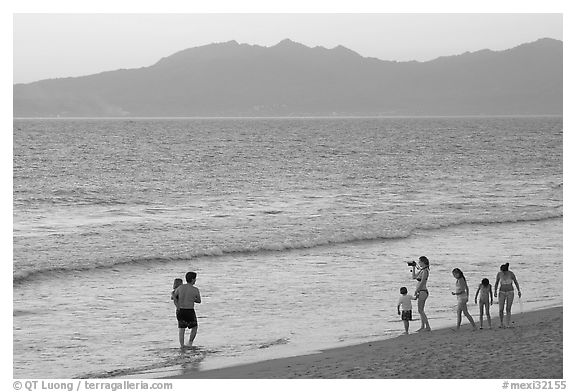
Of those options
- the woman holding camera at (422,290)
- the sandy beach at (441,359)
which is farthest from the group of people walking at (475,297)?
the sandy beach at (441,359)

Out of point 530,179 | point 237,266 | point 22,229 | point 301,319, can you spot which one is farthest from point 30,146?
point 301,319

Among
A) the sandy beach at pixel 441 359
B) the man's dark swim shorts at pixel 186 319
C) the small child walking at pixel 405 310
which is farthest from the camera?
the small child walking at pixel 405 310

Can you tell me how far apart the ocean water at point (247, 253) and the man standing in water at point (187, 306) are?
1.25ft

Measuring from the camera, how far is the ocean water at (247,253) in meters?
16.5

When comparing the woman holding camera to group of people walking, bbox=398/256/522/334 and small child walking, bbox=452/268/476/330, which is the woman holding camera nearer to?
group of people walking, bbox=398/256/522/334

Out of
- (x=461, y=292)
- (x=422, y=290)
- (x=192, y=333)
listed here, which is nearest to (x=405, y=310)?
(x=422, y=290)

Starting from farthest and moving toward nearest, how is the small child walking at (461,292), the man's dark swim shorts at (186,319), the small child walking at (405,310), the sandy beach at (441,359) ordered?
the small child walking at (405,310) → the small child walking at (461,292) → the man's dark swim shorts at (186,319) → the sandy beach at (441,359)

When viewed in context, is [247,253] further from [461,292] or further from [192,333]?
[461,292]

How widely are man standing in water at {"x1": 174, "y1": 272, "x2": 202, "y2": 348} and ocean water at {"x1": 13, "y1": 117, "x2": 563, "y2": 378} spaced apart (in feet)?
1.25

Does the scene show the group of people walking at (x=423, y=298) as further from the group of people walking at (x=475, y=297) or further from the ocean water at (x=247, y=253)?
the ocean water at (x=247, y=253)

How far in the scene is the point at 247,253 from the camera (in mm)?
27281

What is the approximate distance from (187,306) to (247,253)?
11392 millimetres
